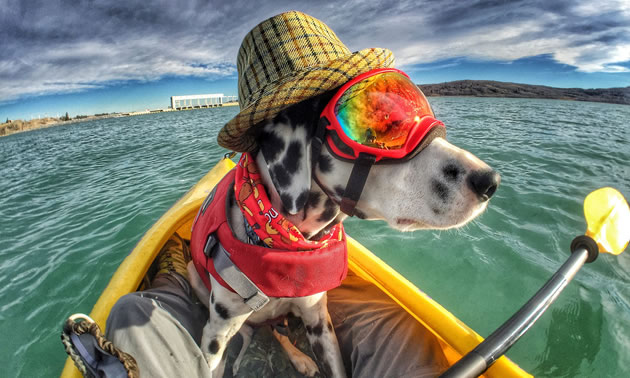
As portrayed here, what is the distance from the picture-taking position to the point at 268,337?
2490mm

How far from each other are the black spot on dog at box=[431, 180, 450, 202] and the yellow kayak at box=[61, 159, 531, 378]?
1.16 meters

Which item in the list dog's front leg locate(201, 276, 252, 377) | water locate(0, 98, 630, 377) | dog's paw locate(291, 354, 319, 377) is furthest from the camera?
water locate(0, 98, 630, 377)

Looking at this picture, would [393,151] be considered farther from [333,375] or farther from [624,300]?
[624,300]

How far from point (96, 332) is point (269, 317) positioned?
105 centimetres

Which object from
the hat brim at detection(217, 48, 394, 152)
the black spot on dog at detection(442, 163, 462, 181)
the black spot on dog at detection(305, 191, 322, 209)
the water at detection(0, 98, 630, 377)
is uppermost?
the hat brim at detection(217, 48, 394, 152)

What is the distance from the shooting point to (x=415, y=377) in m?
1.61

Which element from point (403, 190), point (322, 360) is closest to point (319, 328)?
point (322, 360)

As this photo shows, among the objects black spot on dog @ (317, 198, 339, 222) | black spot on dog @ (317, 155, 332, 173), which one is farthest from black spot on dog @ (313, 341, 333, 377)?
black spot on dog @ (317, 155, 332, 173)

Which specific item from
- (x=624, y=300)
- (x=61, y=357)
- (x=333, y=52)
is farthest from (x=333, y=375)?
(x=624, y=300)

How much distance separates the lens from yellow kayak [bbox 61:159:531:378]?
171 cm

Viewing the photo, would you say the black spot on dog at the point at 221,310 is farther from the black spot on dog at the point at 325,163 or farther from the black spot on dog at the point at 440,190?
the black spot on dog at the point at 440,190

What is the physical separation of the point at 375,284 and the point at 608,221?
6.70 ft

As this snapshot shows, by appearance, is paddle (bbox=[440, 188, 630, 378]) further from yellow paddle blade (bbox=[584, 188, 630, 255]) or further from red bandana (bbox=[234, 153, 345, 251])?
red bandana (bbox=[234, 153, 345, 251])

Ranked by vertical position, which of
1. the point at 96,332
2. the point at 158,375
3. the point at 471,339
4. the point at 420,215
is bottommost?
the point at 471,339
